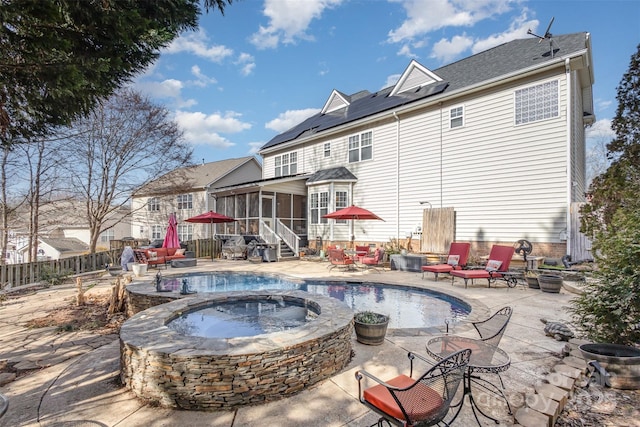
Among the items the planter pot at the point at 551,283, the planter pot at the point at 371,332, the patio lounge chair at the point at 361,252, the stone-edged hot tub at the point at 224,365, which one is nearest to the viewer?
the stone-edged hot tub at the point at 224,365

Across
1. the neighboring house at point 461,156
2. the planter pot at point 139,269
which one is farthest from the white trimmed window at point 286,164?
the planter pot at point 139,269

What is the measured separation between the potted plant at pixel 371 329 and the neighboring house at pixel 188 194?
14959 mm

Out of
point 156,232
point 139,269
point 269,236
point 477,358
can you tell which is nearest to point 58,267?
point 139,269

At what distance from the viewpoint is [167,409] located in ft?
10.2

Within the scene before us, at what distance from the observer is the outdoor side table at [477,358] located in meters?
2.85

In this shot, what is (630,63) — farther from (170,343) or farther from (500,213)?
(170,343)

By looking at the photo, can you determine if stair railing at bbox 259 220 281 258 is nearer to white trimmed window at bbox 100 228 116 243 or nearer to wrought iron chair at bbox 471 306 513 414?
wrought iron chair at bbox 471 306 513 414

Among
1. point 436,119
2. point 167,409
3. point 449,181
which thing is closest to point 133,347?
point 167,409

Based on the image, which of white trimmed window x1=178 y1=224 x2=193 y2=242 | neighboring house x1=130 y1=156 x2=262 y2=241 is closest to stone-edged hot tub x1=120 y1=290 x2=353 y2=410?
neighboring house x1=130 y1=156 x2=262 y2=241

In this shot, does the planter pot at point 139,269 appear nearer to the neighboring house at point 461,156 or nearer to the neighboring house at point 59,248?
the neighboring house at point 461,156

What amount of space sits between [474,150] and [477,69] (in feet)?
12.8

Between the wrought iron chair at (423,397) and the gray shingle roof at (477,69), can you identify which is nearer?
the wrought iron chair at (423,397)

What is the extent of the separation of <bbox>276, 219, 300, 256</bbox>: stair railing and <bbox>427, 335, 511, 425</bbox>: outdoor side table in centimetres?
1255

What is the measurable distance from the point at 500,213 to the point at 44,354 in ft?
42.5
